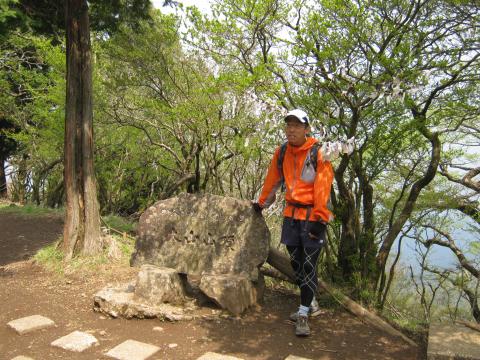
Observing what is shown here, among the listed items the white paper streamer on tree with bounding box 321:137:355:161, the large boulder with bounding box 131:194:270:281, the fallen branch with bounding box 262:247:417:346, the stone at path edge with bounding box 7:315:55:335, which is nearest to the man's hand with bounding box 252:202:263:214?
the large boulder with bounding box 131:194:270:281

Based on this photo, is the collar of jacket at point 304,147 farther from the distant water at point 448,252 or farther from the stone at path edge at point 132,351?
the distant water at point 448,252

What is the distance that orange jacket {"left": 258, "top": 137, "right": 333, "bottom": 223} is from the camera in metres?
3.71

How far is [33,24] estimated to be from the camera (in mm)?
5914

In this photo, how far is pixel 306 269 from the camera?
3.88 metres

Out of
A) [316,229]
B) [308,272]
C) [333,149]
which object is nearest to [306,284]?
[308,272]

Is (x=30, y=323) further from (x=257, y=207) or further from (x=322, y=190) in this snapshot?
(x=322, y=190)

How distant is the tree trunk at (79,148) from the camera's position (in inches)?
233

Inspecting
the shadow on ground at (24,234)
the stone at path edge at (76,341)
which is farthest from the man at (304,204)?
the shadow on ground at (24,234)

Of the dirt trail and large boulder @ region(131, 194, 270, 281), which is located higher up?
large boulder @ region(131, 194, 270, 281)

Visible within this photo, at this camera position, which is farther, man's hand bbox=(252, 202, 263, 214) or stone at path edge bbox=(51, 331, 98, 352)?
man's hand bbox=(252, 202, 263, 214)

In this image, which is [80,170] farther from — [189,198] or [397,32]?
[397,32]

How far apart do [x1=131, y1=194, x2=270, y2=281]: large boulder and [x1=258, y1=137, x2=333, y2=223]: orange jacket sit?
783 mm

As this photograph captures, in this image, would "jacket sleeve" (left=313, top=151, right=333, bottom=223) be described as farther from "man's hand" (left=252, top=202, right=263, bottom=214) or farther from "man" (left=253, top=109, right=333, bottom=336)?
"man's hand" (left=252, top=202, right=263, bottom=214)

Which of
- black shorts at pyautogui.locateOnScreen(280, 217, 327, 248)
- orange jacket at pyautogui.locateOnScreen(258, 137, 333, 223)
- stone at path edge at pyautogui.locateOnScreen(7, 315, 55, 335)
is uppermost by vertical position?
orange jacket at pyautogui.locateOnScreen(258, 137, 333, 223)
